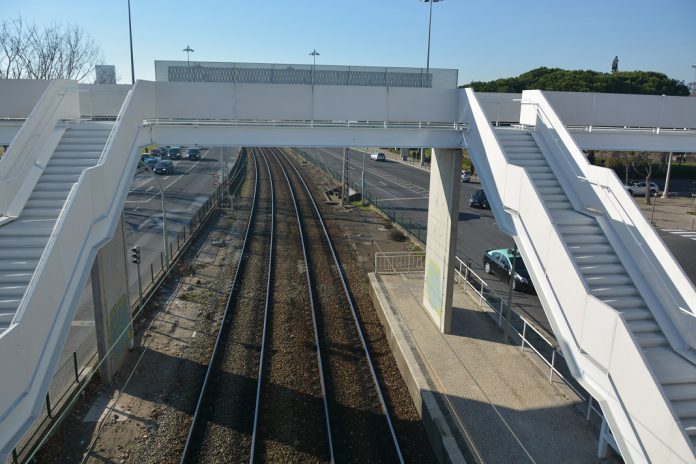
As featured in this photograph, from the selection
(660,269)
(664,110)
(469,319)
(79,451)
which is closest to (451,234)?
(469,319)

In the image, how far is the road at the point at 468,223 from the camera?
687 inches

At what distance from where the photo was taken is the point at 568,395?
10961 mm

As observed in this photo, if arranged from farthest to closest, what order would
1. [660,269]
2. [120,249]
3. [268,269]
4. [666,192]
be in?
[666,192]
[268,269]
[120,249]
[660,269]

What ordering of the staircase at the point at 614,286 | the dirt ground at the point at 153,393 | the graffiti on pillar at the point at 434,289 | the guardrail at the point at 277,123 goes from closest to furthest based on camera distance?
1. the staircase at the point at 614,286
2. the dirt ground at the point at 153,393
3. the guardrail at the point at 277,123
4. the graffiti on pillar at the point at 434,289

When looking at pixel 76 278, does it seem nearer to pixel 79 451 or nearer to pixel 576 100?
pixel 79 451

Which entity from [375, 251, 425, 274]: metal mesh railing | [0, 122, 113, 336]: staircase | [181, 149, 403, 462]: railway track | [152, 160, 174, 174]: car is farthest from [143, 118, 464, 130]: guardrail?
[152, 160, 174, 174]: car

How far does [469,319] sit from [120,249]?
936 centimetres

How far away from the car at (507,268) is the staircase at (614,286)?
25.8ft

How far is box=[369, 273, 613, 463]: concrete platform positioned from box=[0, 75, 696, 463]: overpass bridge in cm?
107

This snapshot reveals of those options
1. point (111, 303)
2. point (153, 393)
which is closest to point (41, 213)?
point (111, 303)

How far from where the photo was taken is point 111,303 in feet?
39.8

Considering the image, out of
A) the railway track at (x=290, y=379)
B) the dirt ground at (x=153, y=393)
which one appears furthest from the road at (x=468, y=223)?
the dirt ground at (x=153, y=393)

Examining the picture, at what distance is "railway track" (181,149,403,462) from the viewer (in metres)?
9.71

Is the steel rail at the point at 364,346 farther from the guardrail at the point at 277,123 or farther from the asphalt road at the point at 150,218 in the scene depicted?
the asphalt road at the point at 150,218
